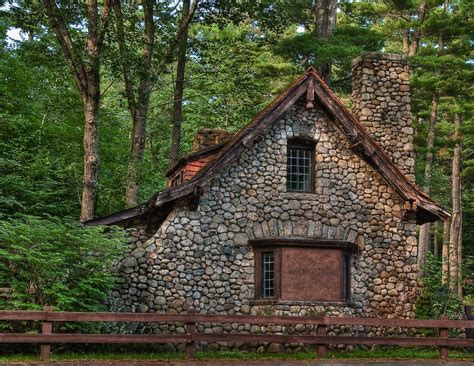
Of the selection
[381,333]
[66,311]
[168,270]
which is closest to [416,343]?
[381,333]

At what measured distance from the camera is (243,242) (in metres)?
18.3

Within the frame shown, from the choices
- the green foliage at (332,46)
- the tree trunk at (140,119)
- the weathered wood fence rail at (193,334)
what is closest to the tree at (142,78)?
the tree trunk at (140,119)

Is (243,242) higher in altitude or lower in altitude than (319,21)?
→ lower

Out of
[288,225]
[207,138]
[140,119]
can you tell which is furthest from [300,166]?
[140,119]

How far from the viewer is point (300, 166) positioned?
19453 millimetres

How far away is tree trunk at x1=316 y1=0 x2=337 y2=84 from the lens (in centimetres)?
2800

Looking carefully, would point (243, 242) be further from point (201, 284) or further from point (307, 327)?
point (307, 327)

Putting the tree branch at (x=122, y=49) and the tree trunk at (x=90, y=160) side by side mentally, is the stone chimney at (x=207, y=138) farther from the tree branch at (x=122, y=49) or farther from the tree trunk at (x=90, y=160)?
the tree trunk at (x=90, y=160)

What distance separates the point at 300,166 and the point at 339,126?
1.68 metres

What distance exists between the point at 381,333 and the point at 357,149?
547cm

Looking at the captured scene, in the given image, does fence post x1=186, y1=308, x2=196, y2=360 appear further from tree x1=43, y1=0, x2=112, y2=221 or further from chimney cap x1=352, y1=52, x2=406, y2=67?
chimney cap x1=352, y1=52, x2=406, y2=67

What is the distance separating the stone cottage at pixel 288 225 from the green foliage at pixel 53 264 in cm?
223

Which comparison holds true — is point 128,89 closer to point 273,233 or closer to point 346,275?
point 273,233

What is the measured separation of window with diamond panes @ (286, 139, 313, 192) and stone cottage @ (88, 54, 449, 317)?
1.2 inches
